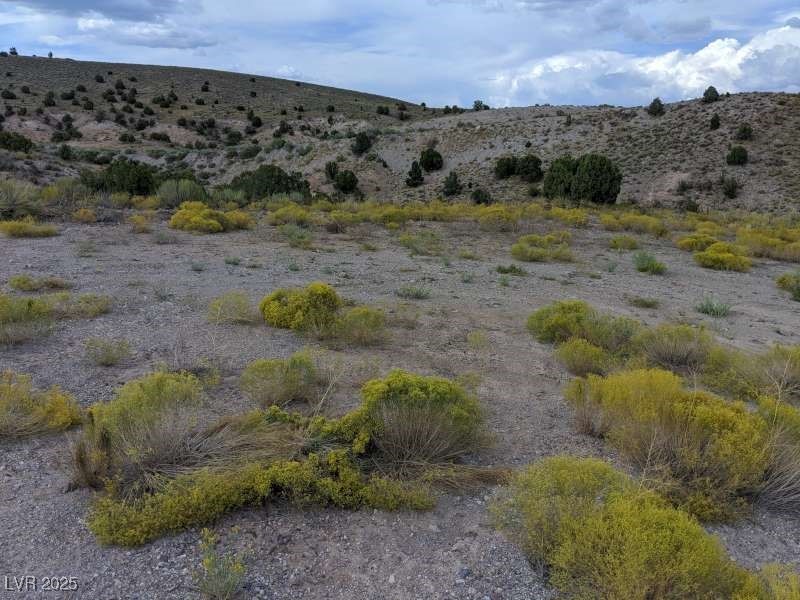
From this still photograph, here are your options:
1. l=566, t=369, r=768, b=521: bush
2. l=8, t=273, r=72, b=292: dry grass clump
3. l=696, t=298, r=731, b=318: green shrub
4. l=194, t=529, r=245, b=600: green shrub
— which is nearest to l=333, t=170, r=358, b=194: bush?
l=8, t=273, r=72, b=292: dry grass clump

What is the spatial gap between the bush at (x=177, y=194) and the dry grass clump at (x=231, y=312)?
12.2m

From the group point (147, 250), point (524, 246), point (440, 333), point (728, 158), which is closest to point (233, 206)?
point (147, 250)

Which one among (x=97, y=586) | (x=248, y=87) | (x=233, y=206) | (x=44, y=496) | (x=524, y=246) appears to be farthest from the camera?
(x=248, y=87)

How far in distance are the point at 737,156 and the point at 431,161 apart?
18.5 meters

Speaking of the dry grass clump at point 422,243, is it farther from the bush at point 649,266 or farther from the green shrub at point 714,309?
the green shrub at point 714,309

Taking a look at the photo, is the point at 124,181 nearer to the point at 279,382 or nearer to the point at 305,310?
the point at 305,310

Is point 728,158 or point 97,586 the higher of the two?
point 728,158

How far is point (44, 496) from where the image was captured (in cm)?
372

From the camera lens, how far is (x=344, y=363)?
6242 millimetres

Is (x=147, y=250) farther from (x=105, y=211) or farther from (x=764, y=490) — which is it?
(x=764, y=490)

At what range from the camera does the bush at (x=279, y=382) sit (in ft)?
16.8

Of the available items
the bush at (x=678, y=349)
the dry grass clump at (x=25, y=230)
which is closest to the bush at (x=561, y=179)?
the dry grass clump at (x=25, y=230)

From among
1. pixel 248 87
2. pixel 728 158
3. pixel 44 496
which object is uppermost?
pixel 248 87

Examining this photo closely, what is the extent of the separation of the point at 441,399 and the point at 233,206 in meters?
16.9
